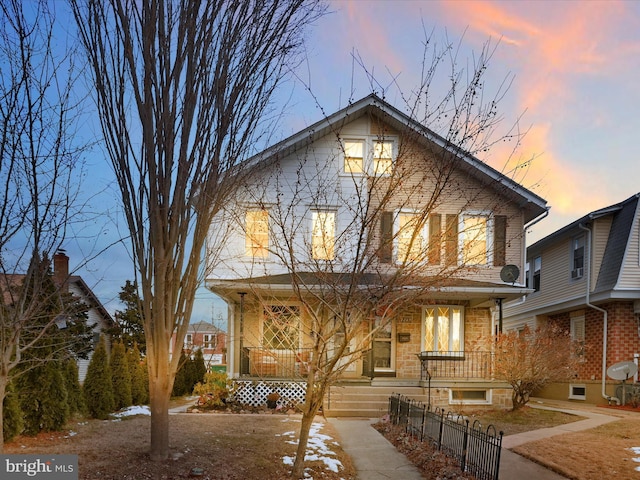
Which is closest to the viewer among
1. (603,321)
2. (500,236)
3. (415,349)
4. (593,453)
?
(593,453)

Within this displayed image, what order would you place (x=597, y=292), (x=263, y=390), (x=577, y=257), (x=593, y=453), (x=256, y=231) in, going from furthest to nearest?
(x=577, y=257) < (x=597, y=292) < (x=263, y=390) < (x=256, y=231) < (x=593, y=453)

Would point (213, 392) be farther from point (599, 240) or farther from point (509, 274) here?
point (599, 240)

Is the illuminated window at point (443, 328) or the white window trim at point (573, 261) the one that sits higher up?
the white window trim at point (573, 261)

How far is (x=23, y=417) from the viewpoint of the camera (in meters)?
8.39

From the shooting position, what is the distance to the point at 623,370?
14398 millimetres

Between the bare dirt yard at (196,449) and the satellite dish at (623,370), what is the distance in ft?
29.2

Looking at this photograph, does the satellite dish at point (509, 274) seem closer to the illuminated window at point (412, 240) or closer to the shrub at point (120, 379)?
the illuminated window at point (412, 240)

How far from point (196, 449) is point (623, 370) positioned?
40.5ft

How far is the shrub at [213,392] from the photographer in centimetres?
1272

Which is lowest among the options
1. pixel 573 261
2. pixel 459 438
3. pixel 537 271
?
pixel 459 438

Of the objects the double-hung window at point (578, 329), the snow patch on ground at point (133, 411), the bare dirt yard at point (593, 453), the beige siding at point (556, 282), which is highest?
the beige siding at point (556, 282)

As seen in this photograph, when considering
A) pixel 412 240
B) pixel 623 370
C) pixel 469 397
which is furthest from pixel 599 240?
pixel 412 240

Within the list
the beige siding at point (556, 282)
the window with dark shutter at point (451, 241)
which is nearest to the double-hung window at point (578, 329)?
the beige siding at point (556, 282)

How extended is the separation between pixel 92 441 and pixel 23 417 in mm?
1295
